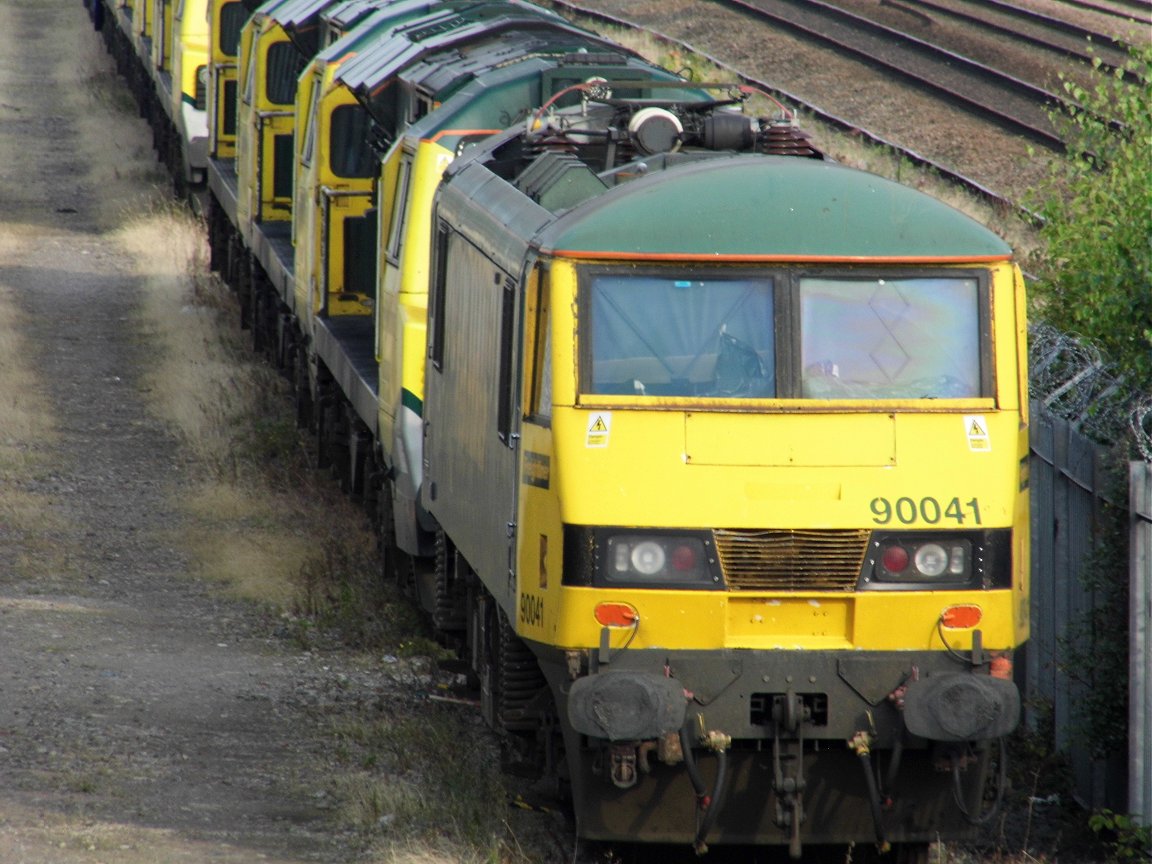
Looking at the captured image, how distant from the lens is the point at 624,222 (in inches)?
279

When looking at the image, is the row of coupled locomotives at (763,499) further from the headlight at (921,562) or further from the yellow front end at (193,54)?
the yellow front end at (193,54)

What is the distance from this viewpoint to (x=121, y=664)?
10125 millimetres

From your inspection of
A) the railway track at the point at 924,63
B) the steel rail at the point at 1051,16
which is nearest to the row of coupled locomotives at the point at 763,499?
the railway track at the point at 924,63

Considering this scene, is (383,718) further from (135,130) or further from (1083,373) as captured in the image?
(135,130)

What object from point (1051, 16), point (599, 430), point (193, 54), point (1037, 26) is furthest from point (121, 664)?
point (1051, 16)

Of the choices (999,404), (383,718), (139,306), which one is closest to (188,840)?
(383,718)

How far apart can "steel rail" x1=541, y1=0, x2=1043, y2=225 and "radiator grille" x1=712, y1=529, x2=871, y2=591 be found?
19.2 ft

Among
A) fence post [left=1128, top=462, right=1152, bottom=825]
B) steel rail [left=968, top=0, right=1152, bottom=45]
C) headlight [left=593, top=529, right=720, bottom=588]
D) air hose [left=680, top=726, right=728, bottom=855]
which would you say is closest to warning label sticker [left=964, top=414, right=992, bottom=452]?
fence post [left=1128, top=462, right=1152, bottom=825]

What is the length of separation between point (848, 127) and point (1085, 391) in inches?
607

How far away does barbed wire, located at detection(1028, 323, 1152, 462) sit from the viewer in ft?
26.2

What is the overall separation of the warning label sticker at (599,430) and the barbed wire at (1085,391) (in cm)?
201

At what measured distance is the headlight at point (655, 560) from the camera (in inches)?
269

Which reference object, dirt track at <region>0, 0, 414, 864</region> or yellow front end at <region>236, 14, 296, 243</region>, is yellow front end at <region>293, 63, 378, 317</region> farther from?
yellow front end at <region>236, 14, 296, 243</region>

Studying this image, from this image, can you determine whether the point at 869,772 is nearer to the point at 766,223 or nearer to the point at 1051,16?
the point at 766,223
